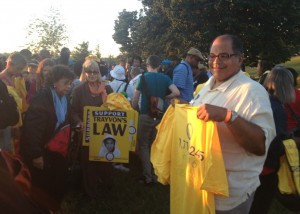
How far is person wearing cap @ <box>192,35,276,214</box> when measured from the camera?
2.36m

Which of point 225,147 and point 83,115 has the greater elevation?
point 225,147

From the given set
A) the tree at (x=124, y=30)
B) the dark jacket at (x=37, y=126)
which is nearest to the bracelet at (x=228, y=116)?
the dark jacket at (x=37, y=126)

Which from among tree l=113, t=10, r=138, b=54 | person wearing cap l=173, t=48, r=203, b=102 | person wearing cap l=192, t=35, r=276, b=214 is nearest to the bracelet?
person wearing cap l=192, t=35, r=276, b=214

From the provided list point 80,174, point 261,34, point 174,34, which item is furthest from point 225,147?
point 174,34

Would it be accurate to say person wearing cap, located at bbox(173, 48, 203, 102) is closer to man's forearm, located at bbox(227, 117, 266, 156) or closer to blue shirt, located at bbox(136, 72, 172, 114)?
blue shirt, located at bbox(136, 72, 172, 114)

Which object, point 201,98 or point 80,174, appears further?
point 80,174

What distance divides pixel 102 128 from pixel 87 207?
1.26 meters

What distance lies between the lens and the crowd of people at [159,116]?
2.46 meters

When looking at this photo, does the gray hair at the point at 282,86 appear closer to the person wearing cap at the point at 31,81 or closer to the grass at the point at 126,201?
the grass at the point at 126,201

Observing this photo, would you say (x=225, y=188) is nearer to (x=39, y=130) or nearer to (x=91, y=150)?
(x=39, y=130)

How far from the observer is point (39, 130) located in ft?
14.0

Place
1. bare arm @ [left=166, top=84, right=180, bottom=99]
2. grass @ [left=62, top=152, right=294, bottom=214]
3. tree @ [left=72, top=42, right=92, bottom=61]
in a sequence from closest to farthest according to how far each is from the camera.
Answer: grass @ [left=62, top=152, right=294, bottom=214] → bare arm @ [left=166, top=84, right=180, bottom=99] → tree @ [left=72, top=42, right=92, bottom=61]

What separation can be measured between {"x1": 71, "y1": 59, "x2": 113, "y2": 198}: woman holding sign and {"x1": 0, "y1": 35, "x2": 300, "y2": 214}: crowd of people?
16mm

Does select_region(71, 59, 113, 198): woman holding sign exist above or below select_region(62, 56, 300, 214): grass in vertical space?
above
